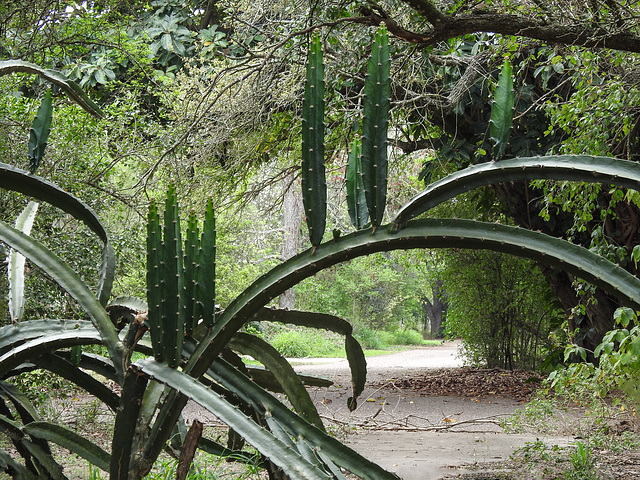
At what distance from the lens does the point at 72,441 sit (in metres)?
1.90

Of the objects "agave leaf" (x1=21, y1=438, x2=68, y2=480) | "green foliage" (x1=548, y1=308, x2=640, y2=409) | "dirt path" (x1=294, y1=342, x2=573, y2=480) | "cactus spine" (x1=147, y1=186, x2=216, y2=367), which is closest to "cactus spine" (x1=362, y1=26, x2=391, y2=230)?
"cactus spine" (x1=147, y1=186, x2=216, y2=367)

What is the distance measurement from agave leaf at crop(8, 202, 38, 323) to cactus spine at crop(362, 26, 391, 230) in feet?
3.71

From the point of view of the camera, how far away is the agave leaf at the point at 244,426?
53.1 inches

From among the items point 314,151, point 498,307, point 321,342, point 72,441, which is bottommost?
point 321,342

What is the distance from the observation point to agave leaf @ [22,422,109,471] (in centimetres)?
186

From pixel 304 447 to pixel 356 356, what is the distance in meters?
0.69

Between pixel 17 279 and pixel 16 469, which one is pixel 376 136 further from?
pixel 16 469

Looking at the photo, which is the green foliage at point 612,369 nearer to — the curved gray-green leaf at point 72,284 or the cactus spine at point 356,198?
the cactus spine at point 356,198

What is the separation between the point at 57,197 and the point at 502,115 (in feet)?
4.16

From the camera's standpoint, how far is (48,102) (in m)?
1.99

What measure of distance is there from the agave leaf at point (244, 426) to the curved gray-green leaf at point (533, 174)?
0.55 metres

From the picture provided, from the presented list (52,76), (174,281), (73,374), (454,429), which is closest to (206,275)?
(174,281)

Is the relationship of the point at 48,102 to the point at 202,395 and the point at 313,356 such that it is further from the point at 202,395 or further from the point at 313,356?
the point at 313,356

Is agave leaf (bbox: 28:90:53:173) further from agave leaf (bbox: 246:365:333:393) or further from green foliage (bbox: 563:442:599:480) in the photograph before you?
green foliage (bbox: 563:442:599:480)
